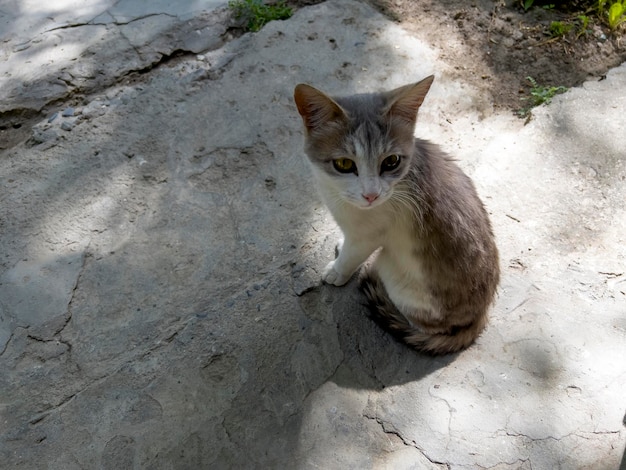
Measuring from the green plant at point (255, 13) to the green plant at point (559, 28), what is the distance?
1.92 m

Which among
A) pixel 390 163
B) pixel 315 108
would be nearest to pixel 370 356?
pixel 390 163

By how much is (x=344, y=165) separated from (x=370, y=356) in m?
0.92

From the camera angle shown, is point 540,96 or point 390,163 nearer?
point 390,163

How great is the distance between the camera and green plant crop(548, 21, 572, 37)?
4.02m

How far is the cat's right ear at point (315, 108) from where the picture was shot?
2271 mm

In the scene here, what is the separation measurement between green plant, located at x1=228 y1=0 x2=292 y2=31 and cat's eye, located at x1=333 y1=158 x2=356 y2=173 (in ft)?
7.19

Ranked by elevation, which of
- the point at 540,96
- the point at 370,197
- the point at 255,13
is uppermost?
the point at 370,197

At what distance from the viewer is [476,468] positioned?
7.48 feet

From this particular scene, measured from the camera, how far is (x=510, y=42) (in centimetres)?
406

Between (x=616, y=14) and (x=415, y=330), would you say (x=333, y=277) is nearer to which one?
(x=415, y=330)

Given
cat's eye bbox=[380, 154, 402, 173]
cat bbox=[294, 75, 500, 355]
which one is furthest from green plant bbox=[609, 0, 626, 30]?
cat's eye bbox=[380, 154, 402, 173]

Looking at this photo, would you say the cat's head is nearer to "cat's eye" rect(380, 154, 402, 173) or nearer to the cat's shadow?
"cat's eye" rect(380, 154, 402, 173)

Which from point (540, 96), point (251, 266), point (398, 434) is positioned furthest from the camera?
point (540, 96)

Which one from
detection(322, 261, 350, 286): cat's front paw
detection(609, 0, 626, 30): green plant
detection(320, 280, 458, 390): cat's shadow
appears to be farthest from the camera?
detection(609, 0, 626, 30): green plant
